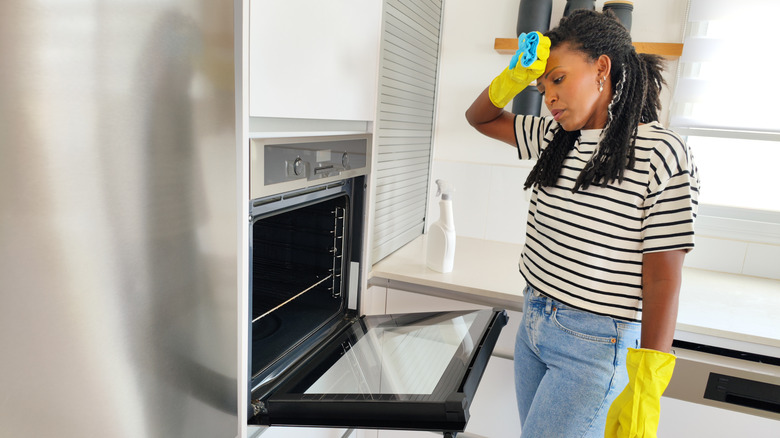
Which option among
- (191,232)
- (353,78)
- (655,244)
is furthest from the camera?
(353,78)

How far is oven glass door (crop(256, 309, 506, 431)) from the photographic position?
1.05 metres

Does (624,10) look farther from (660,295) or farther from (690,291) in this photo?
(660,295)

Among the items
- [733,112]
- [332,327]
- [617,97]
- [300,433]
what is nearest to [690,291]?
[733,112]

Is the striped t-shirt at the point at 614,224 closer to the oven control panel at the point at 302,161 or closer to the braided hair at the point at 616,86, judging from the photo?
the braided hair at the point at 616,86

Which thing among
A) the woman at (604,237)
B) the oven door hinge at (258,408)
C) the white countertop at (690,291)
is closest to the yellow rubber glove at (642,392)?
the woman at (604,237)

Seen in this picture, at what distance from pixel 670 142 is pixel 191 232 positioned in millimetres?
942

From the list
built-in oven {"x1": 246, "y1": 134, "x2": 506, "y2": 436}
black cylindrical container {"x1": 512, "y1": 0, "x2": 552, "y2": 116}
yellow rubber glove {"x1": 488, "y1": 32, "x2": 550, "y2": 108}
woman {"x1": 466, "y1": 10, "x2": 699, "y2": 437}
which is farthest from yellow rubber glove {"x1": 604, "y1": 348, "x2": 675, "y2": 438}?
black cylindrical container {"x1": 512, "y1": 0, "x2": 552, "y2": 116}

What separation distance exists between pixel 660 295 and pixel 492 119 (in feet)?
2.34

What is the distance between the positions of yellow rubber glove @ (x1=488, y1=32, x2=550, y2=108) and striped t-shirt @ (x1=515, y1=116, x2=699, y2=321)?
0.62 feet

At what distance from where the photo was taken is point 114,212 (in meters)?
0.72

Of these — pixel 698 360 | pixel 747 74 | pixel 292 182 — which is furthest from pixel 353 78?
pixel 747 74

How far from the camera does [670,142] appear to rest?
3.43 ft

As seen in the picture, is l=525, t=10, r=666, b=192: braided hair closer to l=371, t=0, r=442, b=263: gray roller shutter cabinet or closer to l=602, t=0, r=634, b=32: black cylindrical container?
l=371, t=0, r=442, b=263: gray roller shutter cabinet

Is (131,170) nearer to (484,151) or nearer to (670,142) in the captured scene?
(670,142)
